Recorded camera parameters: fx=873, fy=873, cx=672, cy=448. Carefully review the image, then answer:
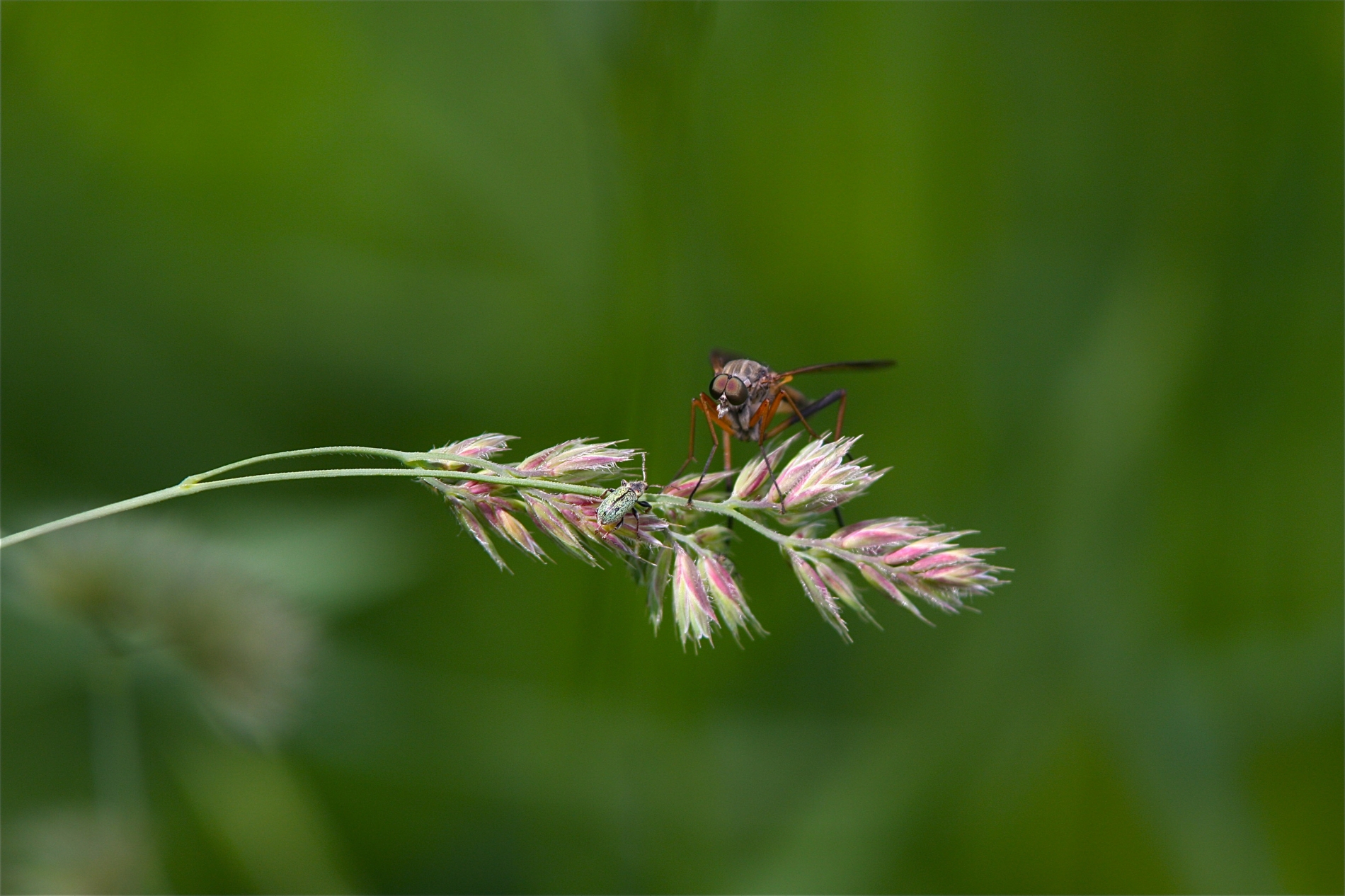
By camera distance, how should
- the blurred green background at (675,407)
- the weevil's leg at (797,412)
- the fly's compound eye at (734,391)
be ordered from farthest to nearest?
the blurred green background at (675,407) → the weevil's leg at (797,412) → the fly's compound eye at (734,391)

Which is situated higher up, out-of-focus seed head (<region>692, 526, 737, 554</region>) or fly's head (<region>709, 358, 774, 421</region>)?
fly's head (<region>709, 358, 774, 421</region>)

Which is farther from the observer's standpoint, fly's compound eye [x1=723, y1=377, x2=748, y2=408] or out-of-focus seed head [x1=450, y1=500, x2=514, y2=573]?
fly's compound eye [x1=723, y1=377, x2=748, y2=408]

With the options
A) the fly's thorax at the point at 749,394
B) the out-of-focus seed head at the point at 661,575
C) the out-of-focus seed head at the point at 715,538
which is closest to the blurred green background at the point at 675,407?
the fly's thorax at the point at 749,394

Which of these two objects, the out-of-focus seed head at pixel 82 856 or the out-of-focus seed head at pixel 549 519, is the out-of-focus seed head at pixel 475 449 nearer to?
the out-of-focus seed head at pixel 549 519

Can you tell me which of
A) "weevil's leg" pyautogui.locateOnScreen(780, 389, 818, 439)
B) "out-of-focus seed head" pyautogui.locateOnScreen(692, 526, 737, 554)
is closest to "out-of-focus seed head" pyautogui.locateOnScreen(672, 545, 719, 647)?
"out-of-focus seed head" pyautogui.locateOnScreen(692, 526, 737, 554)

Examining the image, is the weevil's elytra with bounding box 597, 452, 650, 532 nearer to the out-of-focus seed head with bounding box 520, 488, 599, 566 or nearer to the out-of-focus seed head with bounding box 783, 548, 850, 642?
the out-of-focus seed head with bounding box 520, 488, 599, 566

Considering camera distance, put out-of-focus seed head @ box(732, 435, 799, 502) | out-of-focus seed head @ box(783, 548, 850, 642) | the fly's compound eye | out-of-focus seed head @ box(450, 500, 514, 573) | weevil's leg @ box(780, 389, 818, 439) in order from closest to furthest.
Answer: out-of-focus seed head @ box(783, 548, 850, 642)
out-of-focus seed head @ box(450, 500, 514, 573)
out-of-focus seed head @ box(732, 435, 799, 502)
the fly's compound eye
weevil's leg @ box(780, 389, 818, 439)

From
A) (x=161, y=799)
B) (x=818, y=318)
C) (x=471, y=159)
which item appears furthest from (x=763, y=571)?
(x=471, y=159)
